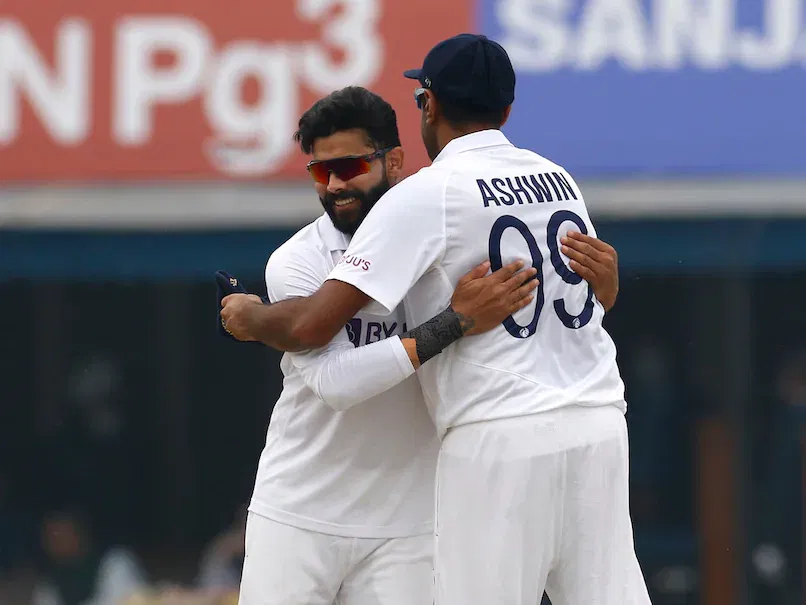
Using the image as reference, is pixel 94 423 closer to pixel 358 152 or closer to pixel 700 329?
pixel 700 329

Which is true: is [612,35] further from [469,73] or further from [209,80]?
[469,73]

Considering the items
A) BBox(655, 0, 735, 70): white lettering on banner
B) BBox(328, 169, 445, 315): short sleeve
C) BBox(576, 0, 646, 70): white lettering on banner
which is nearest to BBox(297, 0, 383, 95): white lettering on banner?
BBox(576, 0, 646, 70): white lettering on banner

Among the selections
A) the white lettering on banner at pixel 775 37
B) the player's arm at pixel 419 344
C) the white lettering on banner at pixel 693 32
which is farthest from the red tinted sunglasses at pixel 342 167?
the white lettering on banner at pixel 775 37

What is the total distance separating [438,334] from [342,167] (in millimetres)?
573

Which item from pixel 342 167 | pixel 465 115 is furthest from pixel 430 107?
pixel 342 167

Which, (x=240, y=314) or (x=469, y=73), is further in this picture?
(x=240, y=314)

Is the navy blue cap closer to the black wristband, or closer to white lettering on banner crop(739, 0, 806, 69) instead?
the black wristband

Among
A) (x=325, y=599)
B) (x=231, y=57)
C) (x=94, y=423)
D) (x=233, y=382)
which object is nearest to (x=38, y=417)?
(x=94, y=423)

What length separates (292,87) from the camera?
Answer: 6.59 metres

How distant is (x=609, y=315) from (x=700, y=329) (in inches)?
20.4

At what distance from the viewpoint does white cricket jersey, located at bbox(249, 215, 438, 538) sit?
3.18 meters

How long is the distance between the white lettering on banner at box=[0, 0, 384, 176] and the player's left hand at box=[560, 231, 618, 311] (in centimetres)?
375

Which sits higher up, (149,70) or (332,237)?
(149,70)

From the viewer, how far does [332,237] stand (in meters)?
3.22
